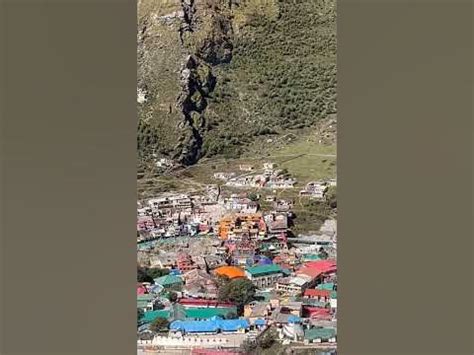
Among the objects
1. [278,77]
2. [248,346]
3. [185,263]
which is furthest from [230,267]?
[278,77]

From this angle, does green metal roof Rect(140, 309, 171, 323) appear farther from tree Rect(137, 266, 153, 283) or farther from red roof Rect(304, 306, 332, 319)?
red roof Rect(304, 306, 332, 319)

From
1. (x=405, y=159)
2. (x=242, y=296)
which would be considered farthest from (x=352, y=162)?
(x=242, y=296)

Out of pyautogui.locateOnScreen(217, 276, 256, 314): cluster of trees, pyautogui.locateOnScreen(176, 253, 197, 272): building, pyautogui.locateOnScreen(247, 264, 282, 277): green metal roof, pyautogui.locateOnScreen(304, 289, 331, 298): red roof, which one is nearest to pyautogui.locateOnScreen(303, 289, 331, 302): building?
pyautogui.locateOnScreen(304, 289, 331, 298): red roof

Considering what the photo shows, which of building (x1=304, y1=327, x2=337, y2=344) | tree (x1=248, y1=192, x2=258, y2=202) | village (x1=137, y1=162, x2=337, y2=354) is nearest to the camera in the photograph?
building (x1=304, y1=327, x2=337, y2=344)

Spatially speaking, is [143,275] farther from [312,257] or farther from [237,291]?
[312,257]

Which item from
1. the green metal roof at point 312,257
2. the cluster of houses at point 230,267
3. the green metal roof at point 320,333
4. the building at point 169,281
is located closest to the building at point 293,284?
the cluster of houses at point 230,267

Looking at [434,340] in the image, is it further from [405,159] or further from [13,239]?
[13,239]

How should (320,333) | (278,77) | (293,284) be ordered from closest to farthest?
(320,333), (293,284), (278,77)
